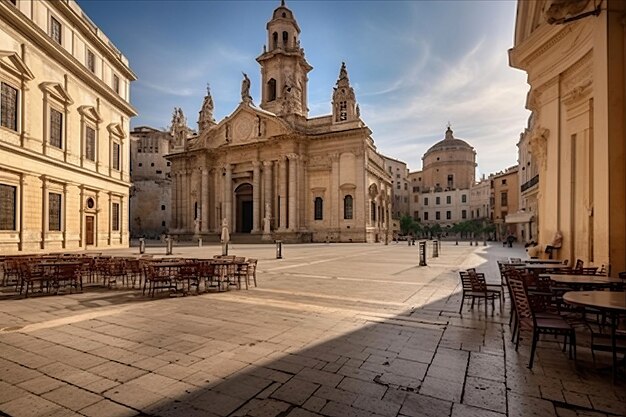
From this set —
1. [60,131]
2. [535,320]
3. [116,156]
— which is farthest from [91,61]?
[535,320]

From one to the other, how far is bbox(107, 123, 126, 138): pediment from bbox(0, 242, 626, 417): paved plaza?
2180 cm

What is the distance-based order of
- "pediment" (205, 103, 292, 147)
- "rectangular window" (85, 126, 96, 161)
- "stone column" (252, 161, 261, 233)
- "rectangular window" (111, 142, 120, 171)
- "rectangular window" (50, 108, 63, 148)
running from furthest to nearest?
"stone column" (252, 161, 261, 233)
"pediment" (205, 103, 292, 147)
"rectangular window" (111, 142, 120, 171)
"rectangular window" (85, 126, 96, 161)
"rectangular window" (50, 108, 63, 148)

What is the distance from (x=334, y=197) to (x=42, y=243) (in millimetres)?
24560

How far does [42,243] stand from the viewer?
18906mm

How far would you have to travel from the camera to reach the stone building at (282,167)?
36.3 m

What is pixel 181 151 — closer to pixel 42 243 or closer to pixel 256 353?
pixel 42 243

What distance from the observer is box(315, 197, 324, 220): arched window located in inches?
1481

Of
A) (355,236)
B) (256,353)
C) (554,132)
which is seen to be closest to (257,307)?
(256,353)

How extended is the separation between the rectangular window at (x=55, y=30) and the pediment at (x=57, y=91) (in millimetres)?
2694

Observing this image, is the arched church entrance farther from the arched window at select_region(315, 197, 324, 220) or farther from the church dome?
the church dome

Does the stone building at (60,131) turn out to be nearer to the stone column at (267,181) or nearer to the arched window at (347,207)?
the stone column at (267,181)

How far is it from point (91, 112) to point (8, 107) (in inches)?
257

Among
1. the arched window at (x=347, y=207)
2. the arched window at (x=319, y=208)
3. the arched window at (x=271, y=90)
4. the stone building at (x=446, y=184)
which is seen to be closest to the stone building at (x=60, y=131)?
the arched window at (x=319, y=208)

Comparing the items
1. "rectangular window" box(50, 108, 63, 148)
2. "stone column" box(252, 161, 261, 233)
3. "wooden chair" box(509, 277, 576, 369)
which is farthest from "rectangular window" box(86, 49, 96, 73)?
"wooden chair" box(509, 277, 576, 369)
